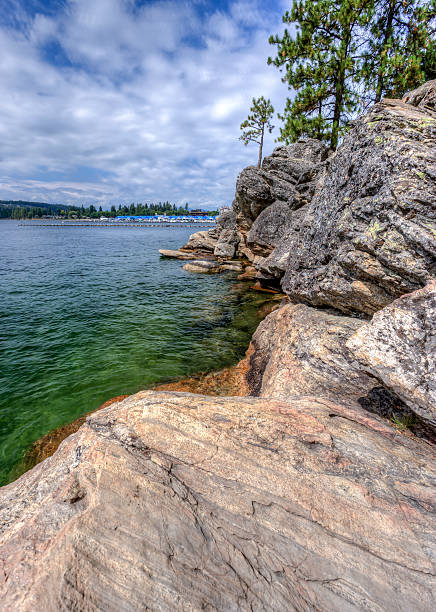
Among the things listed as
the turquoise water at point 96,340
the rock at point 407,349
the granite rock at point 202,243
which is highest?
the rock at point 407,349

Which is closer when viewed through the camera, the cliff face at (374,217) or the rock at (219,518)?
the rock at (219,518)

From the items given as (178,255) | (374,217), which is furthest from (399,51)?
(178,255)

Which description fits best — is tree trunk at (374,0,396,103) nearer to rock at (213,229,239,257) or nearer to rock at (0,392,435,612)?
rock at (0,392,435,612)

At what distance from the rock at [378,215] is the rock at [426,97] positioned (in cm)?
13

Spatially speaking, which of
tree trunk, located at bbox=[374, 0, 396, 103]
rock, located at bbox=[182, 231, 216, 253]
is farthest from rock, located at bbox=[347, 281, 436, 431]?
rock, located at bbox=[182, 231, 216, 253]

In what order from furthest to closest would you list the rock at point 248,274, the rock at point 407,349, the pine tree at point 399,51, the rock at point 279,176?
Answer: the rock at point 248,274, the rock at point 279,176, the pine tree at point 399,51, the rock at point 407,349

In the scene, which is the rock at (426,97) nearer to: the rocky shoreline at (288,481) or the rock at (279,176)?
the rocky shoreline at (288,481)

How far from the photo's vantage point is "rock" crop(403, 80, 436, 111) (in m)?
8.93

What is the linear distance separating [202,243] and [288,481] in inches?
2153

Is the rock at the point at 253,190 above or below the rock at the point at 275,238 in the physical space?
above

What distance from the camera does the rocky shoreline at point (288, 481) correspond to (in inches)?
119

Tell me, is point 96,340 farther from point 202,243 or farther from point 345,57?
point 202,243

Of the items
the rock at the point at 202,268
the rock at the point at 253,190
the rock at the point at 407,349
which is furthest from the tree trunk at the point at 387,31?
the rock at the point at 202,268

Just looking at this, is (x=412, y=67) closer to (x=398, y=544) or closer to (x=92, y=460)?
(x=398, y=544)
